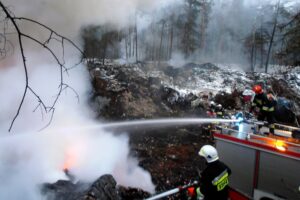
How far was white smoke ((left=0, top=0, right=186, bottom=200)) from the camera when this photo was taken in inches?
221

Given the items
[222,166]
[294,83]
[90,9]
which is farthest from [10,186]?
[294,83]

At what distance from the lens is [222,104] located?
14680mm

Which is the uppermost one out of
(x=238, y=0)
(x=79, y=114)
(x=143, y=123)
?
(x=238, y=0)

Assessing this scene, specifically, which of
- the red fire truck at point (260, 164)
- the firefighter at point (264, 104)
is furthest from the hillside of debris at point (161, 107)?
the firefighter at point (264, 104)

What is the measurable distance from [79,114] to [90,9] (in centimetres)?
376

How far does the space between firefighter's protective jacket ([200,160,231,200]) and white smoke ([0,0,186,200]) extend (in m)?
2.53

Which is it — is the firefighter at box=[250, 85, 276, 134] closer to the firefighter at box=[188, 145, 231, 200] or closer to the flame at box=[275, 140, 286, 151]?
the flame at box=[275, 140, 286, 151]

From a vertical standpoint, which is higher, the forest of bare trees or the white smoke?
the forest of bare trees

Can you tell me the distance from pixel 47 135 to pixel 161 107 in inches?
269

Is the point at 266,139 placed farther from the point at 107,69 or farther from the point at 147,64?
the point at 147,64

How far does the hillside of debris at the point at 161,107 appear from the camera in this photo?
18.1 ft

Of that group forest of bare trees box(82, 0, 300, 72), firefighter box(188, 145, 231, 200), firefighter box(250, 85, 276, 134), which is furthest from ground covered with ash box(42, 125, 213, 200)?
forest of bare trees box(82, 0, 300, 72)

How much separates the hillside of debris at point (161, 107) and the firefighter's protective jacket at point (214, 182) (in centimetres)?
133

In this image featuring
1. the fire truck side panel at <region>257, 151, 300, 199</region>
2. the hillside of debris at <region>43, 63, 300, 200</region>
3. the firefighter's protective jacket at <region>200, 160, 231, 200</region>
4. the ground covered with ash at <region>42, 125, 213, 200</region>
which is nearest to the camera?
the firefighter's protective jacket at <region>200, 160, 231, 200</region>
